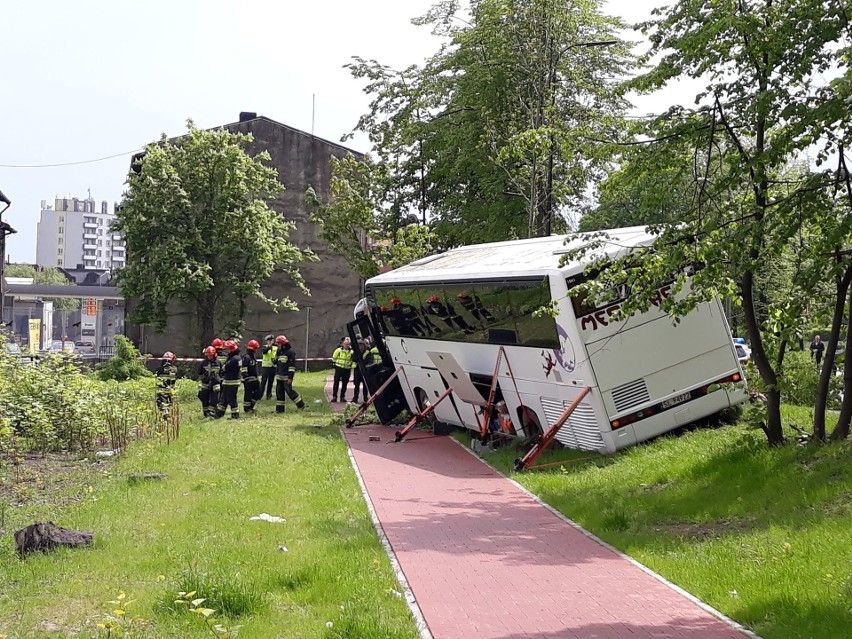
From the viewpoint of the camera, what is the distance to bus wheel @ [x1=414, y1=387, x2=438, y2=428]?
20969 mm

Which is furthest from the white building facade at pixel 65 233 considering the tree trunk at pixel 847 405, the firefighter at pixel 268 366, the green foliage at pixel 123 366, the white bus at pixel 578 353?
the tree trunk at pixel 847 405

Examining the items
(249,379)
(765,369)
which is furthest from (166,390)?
(765,369)

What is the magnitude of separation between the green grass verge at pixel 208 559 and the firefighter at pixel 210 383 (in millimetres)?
7381

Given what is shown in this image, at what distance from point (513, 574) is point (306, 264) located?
37.4 m

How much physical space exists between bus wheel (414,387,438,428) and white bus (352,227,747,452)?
10.0 feet

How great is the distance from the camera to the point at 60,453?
673 inches

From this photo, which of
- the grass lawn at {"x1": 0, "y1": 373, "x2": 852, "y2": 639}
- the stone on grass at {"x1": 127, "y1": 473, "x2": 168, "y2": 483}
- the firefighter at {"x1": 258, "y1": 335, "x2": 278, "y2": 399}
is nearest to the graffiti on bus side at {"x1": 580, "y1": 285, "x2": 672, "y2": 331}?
the grass lawn at {"x1": 0, "y1": 373, "x2": 852, "y2": 639}

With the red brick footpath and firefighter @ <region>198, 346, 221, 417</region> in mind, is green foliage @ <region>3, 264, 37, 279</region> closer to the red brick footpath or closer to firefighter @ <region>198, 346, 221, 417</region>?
firefighter @ <region>198, 346, 221, 417</region>

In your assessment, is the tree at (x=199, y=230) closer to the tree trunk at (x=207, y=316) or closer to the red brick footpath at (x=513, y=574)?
the tree trunk at (x=207, y=316)

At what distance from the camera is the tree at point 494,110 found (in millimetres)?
26297

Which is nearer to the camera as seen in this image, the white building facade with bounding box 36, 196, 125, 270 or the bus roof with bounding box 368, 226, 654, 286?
the bus roof with bounding box 368, 226, 654, 286

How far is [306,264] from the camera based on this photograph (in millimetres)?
45219

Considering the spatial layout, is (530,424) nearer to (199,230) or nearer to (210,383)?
(210,383)

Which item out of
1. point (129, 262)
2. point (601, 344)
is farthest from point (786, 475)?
point (129, 262)
